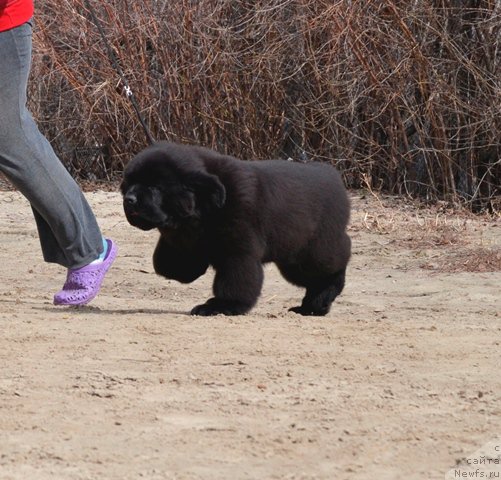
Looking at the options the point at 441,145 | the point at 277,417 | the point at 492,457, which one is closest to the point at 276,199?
the point at 277,417

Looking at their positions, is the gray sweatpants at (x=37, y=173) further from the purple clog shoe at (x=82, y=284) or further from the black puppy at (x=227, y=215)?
the black puppy at (x=227, y=215)

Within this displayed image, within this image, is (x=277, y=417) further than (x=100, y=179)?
No

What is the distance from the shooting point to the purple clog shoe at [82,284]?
6066mm

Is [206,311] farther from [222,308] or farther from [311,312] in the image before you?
[311,312]

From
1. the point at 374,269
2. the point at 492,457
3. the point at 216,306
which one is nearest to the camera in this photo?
the point at 492,457

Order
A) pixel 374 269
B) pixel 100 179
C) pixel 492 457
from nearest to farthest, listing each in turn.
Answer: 1. pixel 492 457
2. pixel 374 269
3. pixel 100 179

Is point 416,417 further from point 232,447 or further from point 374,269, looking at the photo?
point 374,269

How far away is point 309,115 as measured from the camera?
36.8 feet

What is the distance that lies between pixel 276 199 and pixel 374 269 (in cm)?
262

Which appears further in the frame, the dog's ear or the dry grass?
the dry grass

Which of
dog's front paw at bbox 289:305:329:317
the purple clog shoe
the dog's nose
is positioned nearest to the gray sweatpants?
the purple clog shoe

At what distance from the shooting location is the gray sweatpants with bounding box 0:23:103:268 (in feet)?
18.3

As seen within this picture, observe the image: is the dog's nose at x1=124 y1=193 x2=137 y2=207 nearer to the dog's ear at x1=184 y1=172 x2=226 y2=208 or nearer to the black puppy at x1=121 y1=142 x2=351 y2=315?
the black puppy at x1=121 y1=142 x2=351 y2=315

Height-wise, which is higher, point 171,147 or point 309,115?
point 171,147
